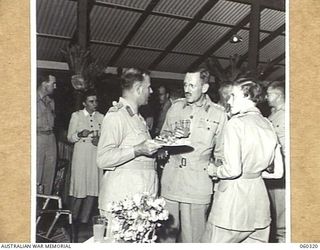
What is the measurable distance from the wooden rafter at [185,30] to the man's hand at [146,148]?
196 millimetres

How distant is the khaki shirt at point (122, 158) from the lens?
125 centimetres

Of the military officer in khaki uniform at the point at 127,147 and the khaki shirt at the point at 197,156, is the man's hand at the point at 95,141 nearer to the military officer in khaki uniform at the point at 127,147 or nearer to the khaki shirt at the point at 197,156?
the military officer in khaki uniform at the point at 127,147

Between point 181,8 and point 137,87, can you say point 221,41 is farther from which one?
point 137,87

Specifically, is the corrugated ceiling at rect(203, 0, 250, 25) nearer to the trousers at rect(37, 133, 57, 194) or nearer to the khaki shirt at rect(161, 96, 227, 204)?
the khaki shirt at rect(161, 96, 227, 204)

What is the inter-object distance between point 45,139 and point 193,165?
39cm

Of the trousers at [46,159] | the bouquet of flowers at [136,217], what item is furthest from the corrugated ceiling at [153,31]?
the bouquet of flowers at [136,217]

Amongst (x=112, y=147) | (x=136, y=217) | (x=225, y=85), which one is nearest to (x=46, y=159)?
(x=112, y=147)

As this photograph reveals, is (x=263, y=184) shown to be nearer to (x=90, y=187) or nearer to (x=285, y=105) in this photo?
(x=285, y=105)

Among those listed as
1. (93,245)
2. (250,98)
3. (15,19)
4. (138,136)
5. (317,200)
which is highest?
(15,19)

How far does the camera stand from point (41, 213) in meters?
1.25

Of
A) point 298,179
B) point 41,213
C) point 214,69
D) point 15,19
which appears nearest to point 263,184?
point 298,179

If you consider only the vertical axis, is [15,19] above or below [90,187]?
above

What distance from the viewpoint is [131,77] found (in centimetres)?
127

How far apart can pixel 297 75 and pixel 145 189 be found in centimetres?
51
